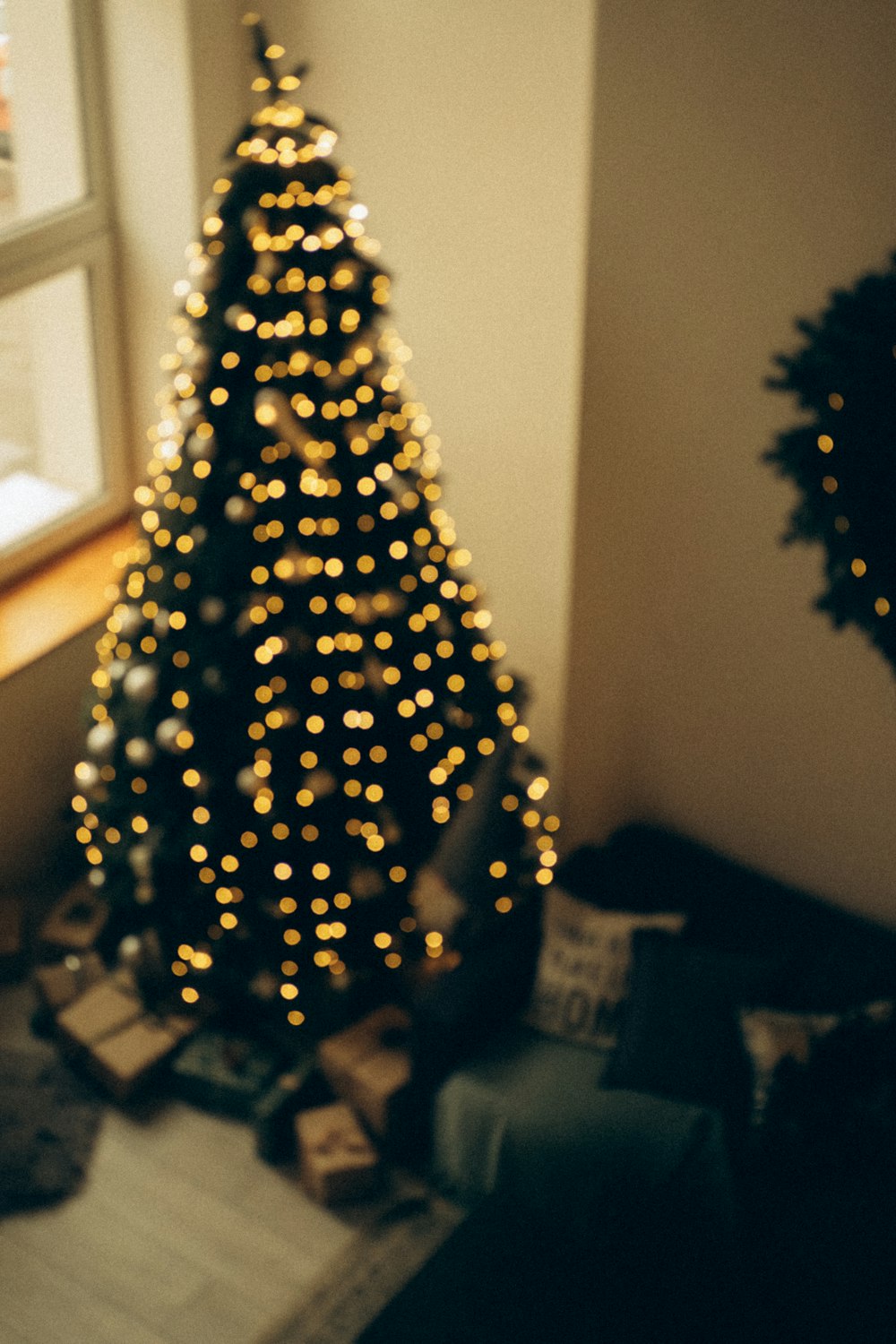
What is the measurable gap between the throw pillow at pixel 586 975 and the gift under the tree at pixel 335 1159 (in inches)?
19.6

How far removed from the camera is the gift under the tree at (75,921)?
4086mm

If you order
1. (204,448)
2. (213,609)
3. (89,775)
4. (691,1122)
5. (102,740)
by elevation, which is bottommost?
(691,1122)

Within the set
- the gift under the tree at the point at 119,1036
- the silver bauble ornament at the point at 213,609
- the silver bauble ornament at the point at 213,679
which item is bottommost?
the gift under the tree at the point at 119,1036

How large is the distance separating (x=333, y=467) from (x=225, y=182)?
0.60 meters

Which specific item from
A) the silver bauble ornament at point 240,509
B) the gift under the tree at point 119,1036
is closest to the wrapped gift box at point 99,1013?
the gift under the tree at point 119,1036

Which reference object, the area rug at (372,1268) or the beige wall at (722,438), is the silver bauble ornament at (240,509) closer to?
the beige wall at (722,438)

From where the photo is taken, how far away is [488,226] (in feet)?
11.9

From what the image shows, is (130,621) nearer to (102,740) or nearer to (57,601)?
(102,740)

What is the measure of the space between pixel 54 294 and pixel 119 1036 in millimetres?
1972

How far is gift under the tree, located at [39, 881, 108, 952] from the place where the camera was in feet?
13.4

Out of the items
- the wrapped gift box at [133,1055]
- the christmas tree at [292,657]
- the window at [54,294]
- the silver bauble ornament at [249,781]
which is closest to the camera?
the christmas tree at [292,657]

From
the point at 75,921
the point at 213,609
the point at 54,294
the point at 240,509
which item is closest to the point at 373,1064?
the point at 75,921

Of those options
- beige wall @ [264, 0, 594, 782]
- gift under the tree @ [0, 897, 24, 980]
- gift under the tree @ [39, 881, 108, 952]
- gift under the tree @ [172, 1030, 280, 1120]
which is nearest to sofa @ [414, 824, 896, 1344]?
gift under the tree @ [172, 1030, 280, 1120]

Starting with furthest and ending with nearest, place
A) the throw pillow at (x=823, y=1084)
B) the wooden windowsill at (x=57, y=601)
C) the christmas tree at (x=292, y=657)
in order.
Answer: the wooden windowsill at (x=57, y=601) → the throw pillow at (x=823, y=1084) → the christmas tree at (x=292, y=657)
